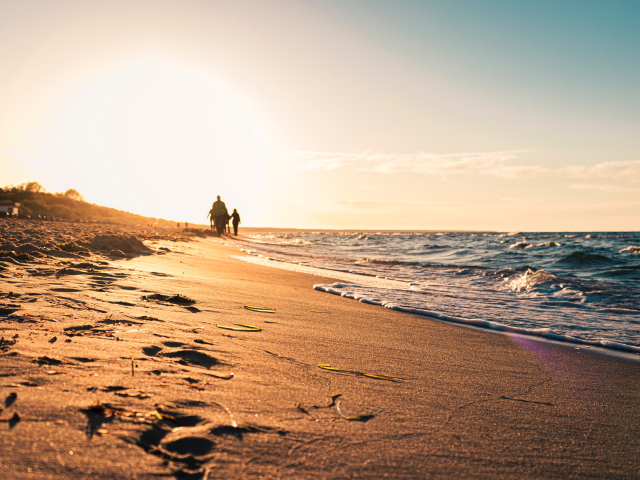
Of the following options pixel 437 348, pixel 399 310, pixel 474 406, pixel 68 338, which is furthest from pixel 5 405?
pixel 399 310

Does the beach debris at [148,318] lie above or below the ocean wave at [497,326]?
Result: above

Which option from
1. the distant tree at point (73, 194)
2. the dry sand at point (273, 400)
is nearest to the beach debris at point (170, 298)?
the dry sand at point (273, 400)

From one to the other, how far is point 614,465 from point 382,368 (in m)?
1.07

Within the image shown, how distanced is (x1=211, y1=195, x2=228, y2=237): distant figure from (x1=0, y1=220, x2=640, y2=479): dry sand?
2050 cm

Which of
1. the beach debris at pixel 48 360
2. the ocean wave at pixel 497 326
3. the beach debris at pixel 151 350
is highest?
the beach debris at pixel 48 360

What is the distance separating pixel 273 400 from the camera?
1.55 metres

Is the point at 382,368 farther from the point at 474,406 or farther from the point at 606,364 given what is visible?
the point at 606,364

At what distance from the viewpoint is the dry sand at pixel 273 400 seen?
1.11 meters

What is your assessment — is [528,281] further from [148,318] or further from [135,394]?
[135,394]

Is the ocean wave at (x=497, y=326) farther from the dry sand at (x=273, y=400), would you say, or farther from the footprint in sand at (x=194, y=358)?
the footprint in sand at (x=194, y=358)

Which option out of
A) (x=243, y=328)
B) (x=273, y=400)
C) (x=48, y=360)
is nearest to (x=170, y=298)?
(x=243, y=328)

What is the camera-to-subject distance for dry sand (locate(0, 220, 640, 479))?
1111 millimetres

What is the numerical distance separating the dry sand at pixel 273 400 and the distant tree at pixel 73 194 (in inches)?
2135

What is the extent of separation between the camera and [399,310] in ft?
15.3
